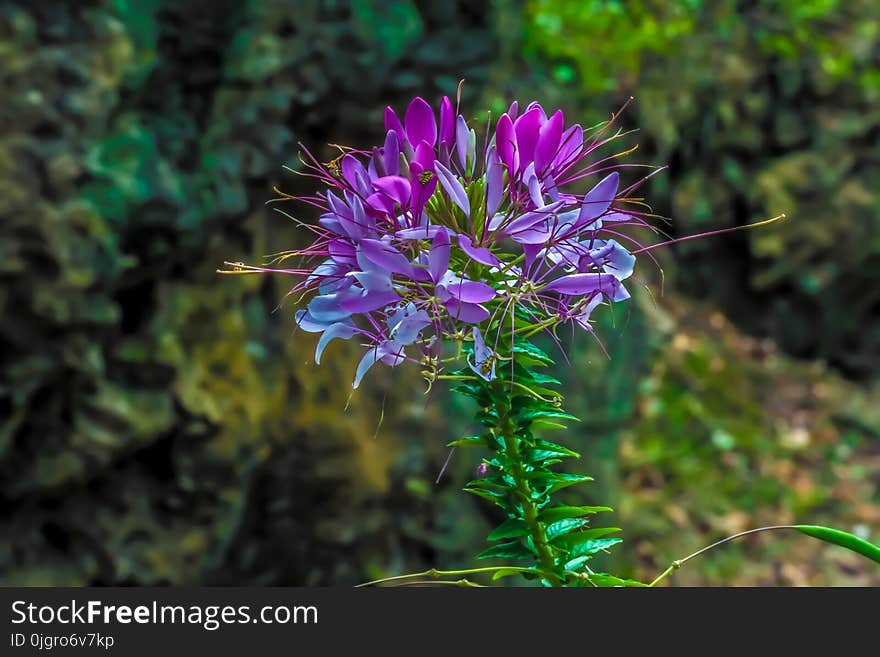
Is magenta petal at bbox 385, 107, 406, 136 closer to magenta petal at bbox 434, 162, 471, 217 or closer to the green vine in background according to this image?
magenta petal at bbox 434, 162, 471, 217

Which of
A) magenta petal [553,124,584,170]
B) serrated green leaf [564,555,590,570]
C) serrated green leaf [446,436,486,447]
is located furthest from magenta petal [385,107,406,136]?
serrated green leaf [564,555,590,570]

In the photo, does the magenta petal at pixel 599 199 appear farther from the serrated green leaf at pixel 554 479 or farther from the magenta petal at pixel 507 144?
the serrated green leaf at pixel 554 479

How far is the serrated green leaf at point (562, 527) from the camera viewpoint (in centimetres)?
66

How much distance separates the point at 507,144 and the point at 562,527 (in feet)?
0.85

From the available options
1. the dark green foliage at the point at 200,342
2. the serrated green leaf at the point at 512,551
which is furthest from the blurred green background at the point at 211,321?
the serrated green leaf at the point at 512,551

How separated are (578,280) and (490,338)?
7 centimetres

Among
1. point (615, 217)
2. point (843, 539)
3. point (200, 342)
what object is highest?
point (200, 342)

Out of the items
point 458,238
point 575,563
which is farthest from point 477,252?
point 575,563

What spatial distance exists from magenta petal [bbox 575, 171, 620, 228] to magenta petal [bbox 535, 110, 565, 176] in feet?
0.12

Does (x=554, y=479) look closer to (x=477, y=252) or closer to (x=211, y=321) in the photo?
(x=477, y=252)

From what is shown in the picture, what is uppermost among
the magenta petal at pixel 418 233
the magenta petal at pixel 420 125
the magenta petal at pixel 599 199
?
the magenta petal at pixel 420 125

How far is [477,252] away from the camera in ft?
2.00

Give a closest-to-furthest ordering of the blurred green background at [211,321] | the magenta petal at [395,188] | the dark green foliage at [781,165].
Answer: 1. the magenta petal at [395,188]
2. the blurred green background at [211,321]
3. the dark green foliage at [781,165]

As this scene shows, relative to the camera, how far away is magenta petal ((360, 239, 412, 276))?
60 centimetres
